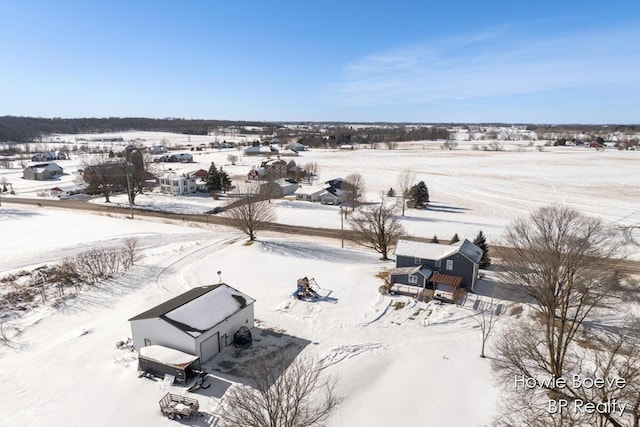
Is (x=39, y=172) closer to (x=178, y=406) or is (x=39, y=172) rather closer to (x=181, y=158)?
(x=181, y=158)

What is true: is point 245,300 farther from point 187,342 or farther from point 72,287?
point 72,287

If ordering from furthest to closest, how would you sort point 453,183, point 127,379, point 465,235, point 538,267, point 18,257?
point 453,183 < point 465,235 < point 18,257 < point 538,267 < point 127,379

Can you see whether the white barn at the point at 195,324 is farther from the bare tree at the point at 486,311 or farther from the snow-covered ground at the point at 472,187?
the snow-covered ground at the point at 472,187

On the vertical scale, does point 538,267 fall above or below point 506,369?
above

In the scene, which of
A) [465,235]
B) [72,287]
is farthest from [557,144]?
[72,287]

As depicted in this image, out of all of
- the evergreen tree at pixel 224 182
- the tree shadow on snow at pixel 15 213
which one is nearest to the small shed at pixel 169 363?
the tree shadow on snow at pixel 15 213

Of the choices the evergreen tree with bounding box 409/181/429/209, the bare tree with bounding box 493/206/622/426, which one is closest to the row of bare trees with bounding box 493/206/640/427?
the bare tree with bounding box 493/206/622/426
